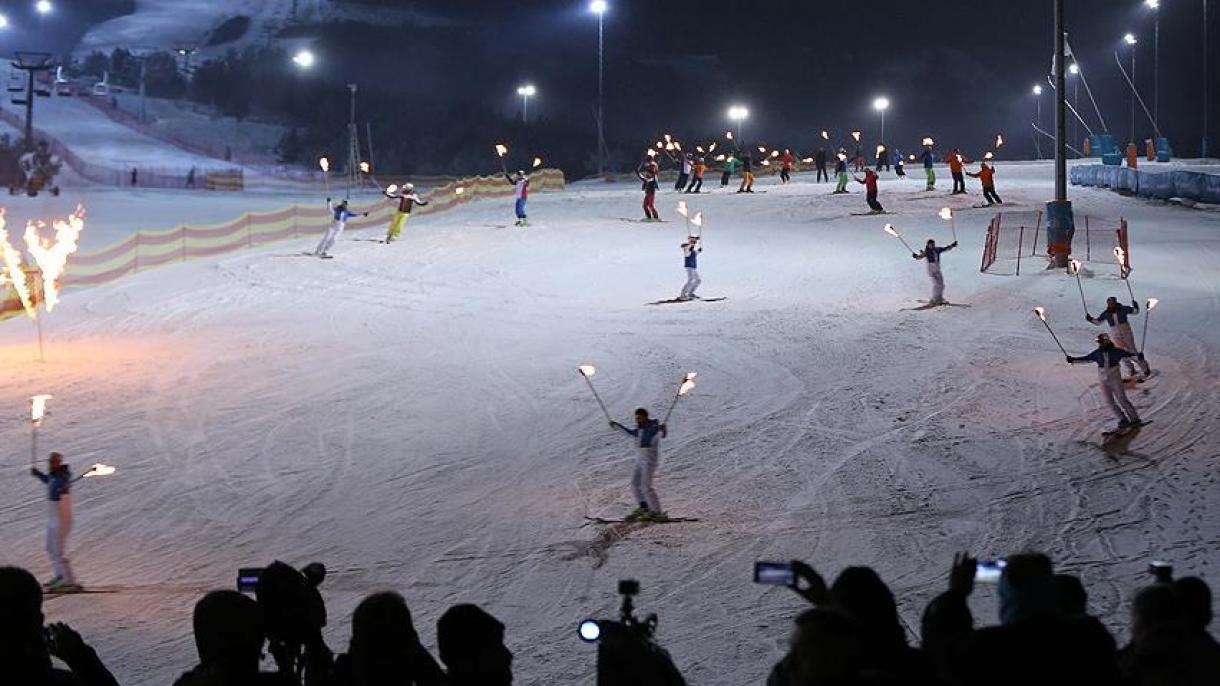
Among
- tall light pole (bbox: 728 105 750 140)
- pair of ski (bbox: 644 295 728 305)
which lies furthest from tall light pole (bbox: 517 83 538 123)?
pair of ski (bbox: 644 295 728 305)

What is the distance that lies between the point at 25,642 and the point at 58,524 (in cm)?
946

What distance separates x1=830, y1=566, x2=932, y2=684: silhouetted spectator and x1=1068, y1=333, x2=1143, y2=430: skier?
12.6 meters

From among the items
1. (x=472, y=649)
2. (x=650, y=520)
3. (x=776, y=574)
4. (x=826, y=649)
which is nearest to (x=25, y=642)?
(x=472, y=649)

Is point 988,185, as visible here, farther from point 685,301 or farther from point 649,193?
point 685,301

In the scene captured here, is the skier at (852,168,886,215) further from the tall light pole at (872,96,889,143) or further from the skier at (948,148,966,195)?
the tall light pole at (872,96,889,143)

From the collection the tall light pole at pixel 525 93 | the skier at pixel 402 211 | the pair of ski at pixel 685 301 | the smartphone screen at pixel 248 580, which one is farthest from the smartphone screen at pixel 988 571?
the tall light pole at pixel 525 93

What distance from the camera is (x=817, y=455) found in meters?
16.9

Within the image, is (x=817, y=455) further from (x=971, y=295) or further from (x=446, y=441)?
(x=971, y=295)

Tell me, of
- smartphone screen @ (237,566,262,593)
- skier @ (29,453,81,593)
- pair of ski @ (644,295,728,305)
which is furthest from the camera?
pair of ski @ (644,295,728,305)

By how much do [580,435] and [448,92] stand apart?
90350 millimetres

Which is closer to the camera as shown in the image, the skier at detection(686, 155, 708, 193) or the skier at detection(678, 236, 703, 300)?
the skier at detection(678, 236, 703, 300)

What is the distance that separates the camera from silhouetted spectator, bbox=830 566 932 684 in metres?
3.97

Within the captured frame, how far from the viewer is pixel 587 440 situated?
59.9 feet

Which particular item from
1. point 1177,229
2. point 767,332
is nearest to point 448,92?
point 1177,229
